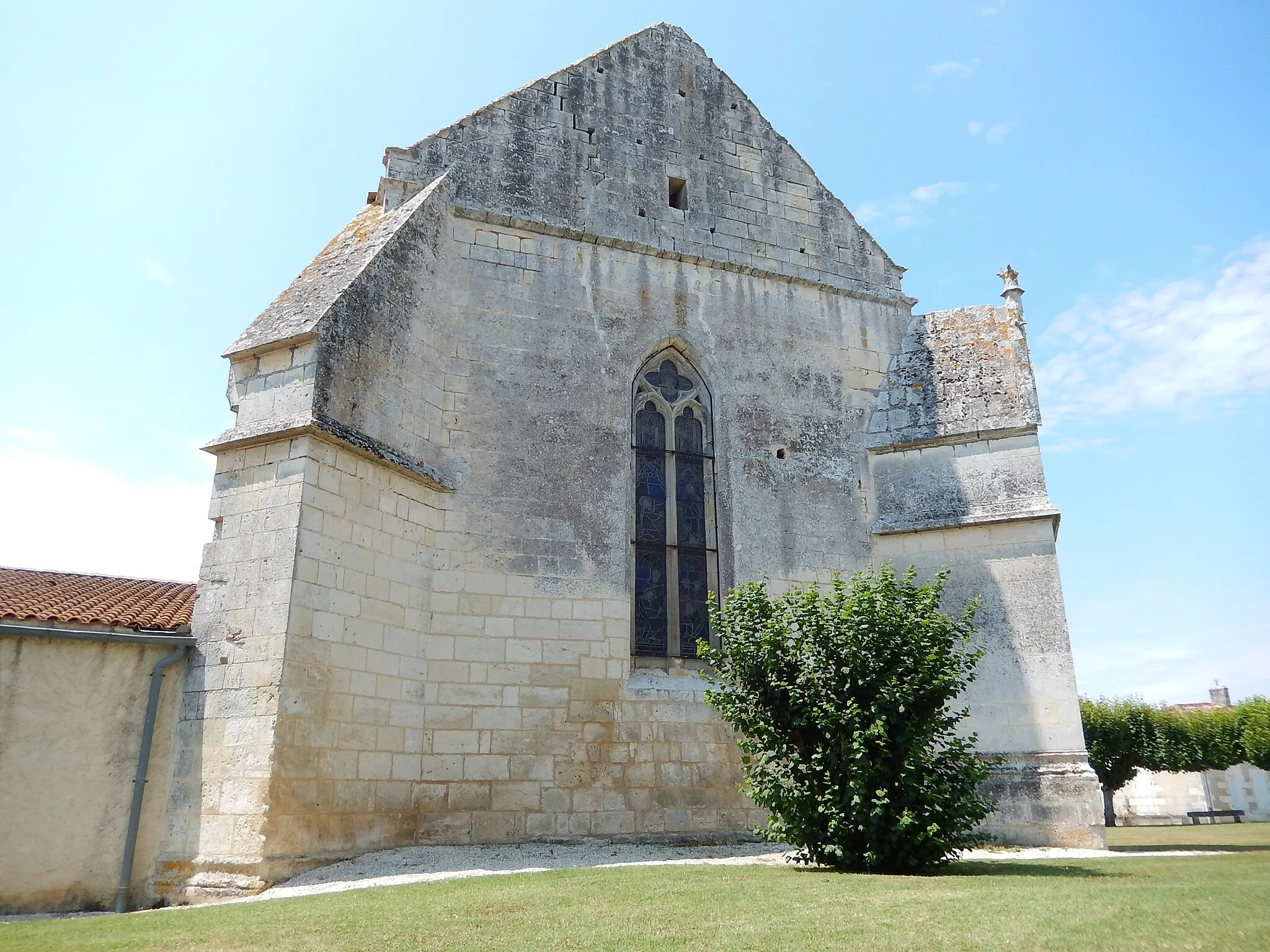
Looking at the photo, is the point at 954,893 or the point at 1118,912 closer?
the point at 1118,912

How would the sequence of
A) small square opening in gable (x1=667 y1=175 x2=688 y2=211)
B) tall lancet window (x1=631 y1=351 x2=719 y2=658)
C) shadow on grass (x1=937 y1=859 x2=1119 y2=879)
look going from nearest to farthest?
shadow on grass (x1=937 y1=859 x2=1119 y2=879) < tall lancet window (x1=631 y1=351 x2=719 y2=658) < small square opening in gable (x1=667 y1=175 x2=688 y2=211)

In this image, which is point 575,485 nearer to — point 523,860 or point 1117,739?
point 523,860

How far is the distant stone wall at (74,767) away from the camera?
257 inches

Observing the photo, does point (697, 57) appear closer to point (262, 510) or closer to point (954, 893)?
point (262, 510)

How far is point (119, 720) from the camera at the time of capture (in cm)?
698

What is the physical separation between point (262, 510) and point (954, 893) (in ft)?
18.5

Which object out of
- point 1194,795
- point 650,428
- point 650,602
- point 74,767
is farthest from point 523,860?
point 1194,795

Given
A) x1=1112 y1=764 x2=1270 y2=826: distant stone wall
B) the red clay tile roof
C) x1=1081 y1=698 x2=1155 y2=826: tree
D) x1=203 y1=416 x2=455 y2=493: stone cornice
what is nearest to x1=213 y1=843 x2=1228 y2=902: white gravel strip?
the red clay tile roof

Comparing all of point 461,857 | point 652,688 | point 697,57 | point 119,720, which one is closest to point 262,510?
point 119,720

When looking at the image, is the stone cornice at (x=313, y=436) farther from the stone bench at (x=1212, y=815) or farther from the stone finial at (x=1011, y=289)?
the stone bench at (x=1212, y=815)

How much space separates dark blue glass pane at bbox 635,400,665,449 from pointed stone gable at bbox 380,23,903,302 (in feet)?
6.12

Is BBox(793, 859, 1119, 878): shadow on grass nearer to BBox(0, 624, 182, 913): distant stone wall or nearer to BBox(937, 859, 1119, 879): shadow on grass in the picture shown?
BBox(937, 859, 1119, 879): shadow on grass

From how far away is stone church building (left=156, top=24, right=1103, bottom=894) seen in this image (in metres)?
7.28

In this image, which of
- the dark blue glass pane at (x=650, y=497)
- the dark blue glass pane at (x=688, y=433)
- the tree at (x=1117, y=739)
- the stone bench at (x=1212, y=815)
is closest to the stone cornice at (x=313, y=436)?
the dark blue glass pane at (x=650, y=497)
